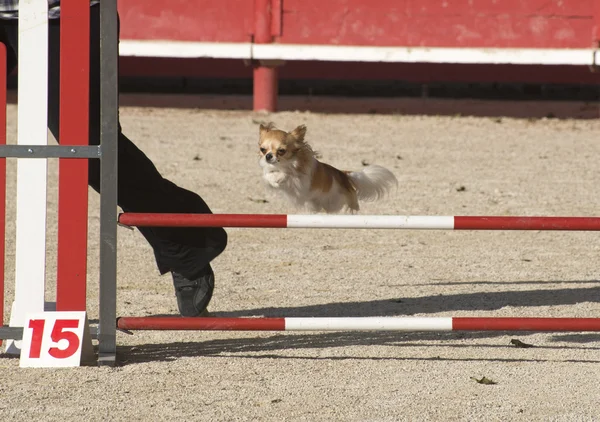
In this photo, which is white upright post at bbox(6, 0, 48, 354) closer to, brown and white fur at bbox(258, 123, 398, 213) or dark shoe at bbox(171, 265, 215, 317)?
dark shoe at bbox(171, 265, 215, 317)

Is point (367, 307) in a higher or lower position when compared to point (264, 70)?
lower

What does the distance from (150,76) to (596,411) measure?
11.3 m

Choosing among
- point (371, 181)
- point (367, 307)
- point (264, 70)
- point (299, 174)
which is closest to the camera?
point (367, 307)

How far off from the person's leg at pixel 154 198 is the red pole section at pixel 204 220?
37 cm

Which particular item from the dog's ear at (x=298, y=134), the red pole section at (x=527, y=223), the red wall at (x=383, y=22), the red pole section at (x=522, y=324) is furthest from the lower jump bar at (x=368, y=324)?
the red wall at (x=383, y=22)

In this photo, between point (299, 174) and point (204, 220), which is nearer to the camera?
point (204, 220)

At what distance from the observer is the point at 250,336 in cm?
478

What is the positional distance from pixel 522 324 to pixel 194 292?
136 centimetres

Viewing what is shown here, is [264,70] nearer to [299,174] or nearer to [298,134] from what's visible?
[298,134]

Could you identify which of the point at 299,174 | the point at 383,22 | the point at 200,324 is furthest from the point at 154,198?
the point at 383,22

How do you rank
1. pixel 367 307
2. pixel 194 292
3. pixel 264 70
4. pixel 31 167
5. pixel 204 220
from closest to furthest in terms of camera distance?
pixel 204 220 → pixel 31 167 → pixel 194 292 → pixel 367 307 → pixel 264 70

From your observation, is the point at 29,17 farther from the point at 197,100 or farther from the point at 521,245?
the point at 197,100

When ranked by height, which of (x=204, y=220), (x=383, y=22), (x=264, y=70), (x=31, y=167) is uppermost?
(x=383, y=22)

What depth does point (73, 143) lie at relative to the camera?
13.6 feet
